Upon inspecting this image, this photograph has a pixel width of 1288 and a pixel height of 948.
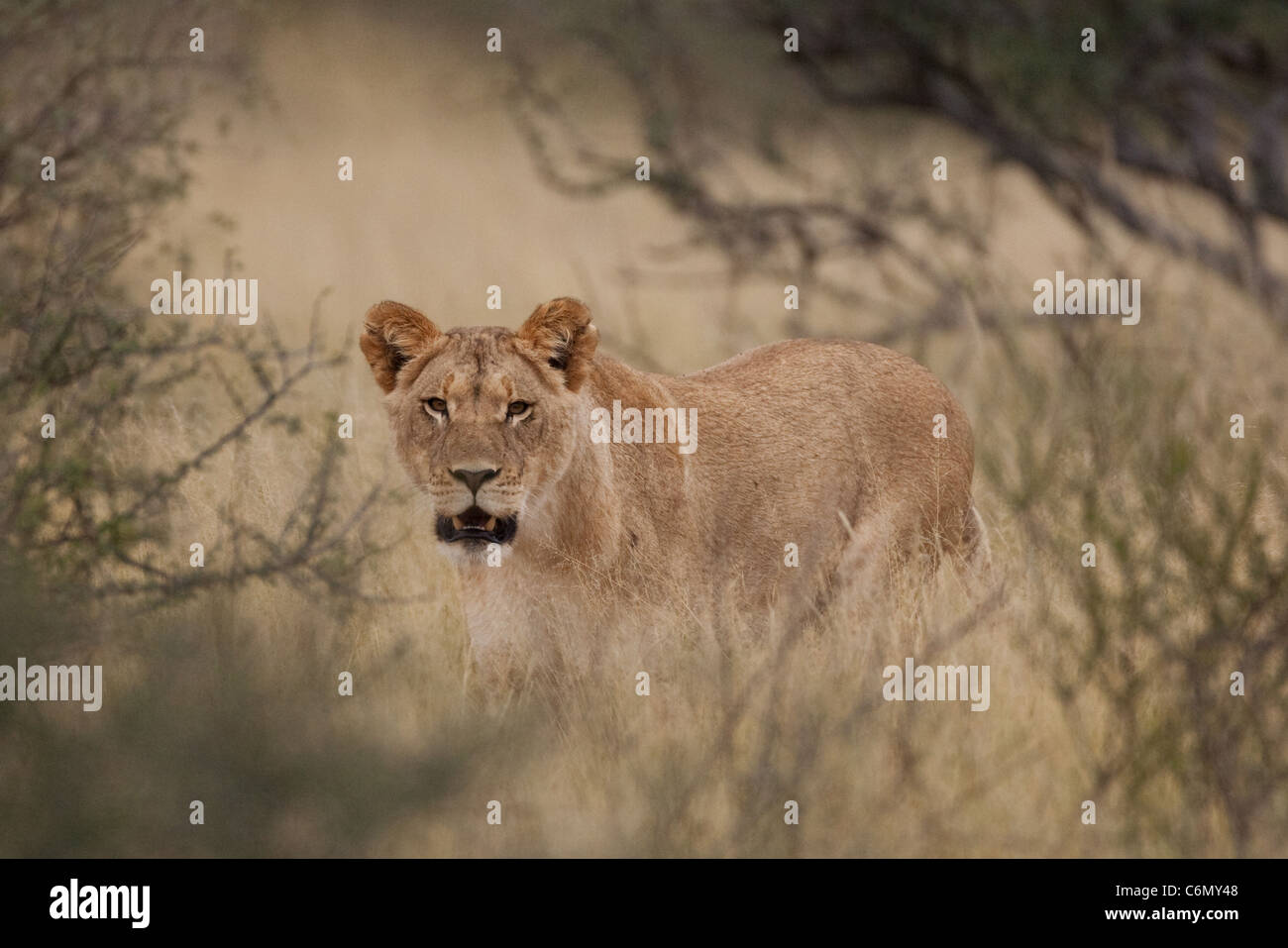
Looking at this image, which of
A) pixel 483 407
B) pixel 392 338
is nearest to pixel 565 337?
pixel 483 407

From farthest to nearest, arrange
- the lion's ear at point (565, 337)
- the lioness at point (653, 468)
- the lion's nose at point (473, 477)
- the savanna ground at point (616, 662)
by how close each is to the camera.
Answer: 1. the lion's ear at point (565, 337)
2. the lioness at point (653, 468)
3. the lion's nose at point (473, 477)
4. the savanna ground at point (616, 662)

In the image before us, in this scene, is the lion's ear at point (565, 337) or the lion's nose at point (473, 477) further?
the lion's ear at point (565, 337)

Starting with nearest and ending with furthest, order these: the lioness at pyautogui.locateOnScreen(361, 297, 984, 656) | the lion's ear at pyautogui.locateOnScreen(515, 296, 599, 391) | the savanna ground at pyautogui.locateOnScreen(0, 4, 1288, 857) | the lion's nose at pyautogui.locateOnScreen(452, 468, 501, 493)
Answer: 1. the savanna ground at pyautogui.locateOnScreen(0, 4, 1288, 857)
2. the lion's nose at pyautogui.locateOnScreen(452, 468, 501, 493)
3. the lioness at pyautogui.locateOnScreen(361, 297, 984, 656)
4. the lion's ear at pyautogui.locateOnScreen(515, 296, 599, 391)

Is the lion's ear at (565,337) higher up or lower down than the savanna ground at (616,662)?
higher up

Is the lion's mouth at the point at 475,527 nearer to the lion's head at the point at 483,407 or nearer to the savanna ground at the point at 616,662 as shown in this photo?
the lion's head at the point at 483,407

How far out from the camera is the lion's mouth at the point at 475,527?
552cm

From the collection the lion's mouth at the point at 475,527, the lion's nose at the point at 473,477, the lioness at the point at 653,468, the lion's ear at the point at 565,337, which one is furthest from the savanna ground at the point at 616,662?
the lion's ear at the point at 565,337

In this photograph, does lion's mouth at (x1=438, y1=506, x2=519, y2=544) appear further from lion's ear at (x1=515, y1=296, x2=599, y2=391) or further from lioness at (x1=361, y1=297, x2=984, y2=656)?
lion's ear at (x1=515, y1=296, x2=599, y2=391)

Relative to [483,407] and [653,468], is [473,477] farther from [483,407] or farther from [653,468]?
[653,468]

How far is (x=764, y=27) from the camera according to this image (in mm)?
12000

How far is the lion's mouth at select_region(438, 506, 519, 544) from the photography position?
5516 mm

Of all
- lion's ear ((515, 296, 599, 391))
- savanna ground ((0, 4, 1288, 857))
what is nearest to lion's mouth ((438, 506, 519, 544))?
savanna ground ((0, 4, 1288, 857))

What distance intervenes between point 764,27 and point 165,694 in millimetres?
8869

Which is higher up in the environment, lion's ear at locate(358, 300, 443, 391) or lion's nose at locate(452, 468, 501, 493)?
lion's ear at locate(358, 300, 443, 391)
